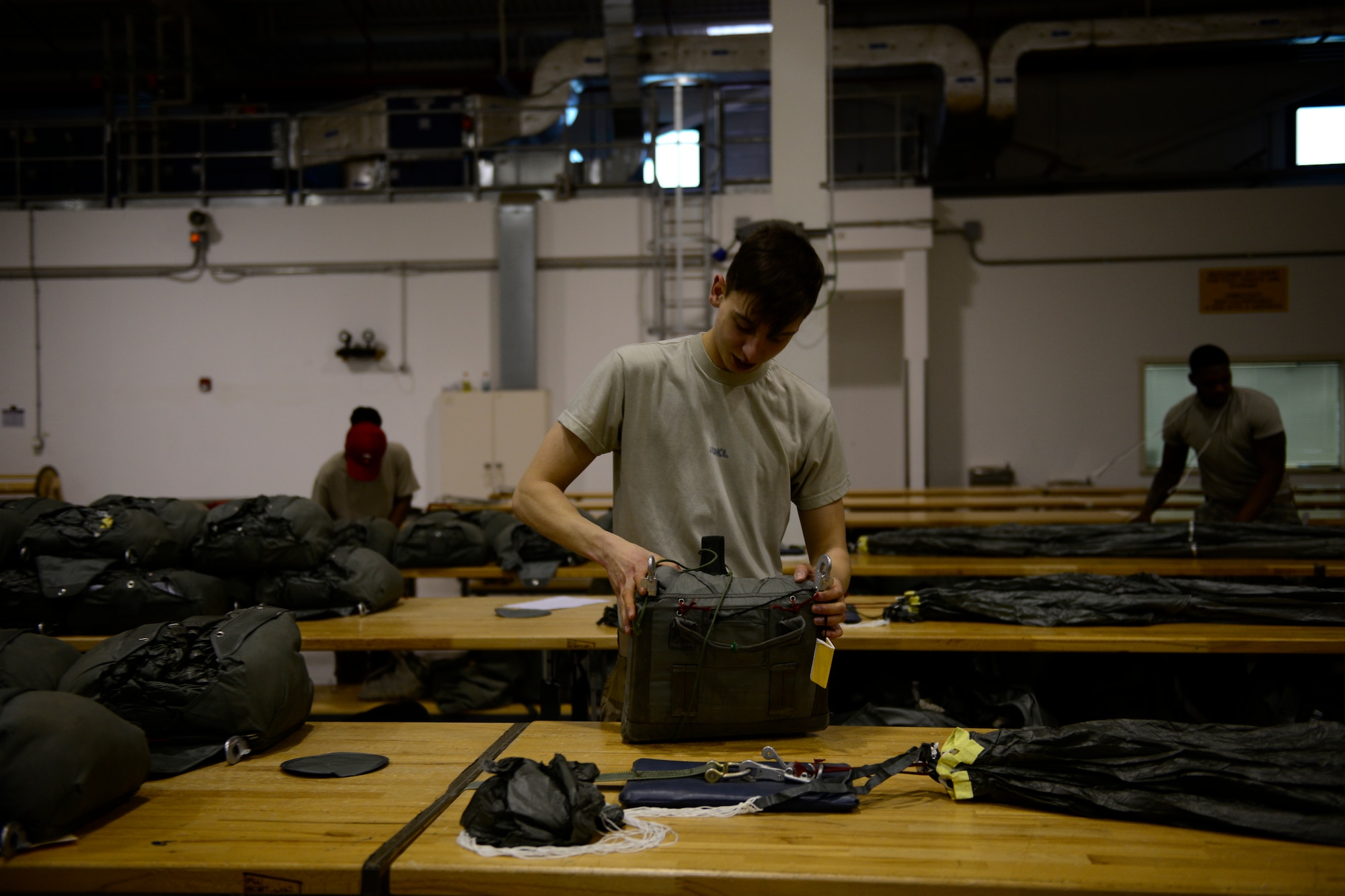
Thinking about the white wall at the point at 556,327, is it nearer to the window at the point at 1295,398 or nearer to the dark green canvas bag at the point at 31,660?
the window at the point at 1295,398

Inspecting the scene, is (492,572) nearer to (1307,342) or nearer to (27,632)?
(27,632)

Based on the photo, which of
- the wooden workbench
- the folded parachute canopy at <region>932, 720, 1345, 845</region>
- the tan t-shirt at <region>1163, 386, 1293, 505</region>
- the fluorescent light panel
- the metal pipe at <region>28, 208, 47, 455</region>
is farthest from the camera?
the fluorescent light panel

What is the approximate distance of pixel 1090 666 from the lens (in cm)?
271

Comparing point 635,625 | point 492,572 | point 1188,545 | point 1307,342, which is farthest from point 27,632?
point 1307,342

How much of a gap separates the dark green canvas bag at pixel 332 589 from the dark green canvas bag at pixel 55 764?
1.72 meters

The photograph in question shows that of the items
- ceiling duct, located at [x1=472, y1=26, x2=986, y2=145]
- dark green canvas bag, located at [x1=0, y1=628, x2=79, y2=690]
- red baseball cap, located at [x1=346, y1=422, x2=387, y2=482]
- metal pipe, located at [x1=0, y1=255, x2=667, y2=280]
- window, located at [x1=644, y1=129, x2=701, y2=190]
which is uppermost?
ceiling duct, located at [x1=472, y1=26, x2=986, y2=145]

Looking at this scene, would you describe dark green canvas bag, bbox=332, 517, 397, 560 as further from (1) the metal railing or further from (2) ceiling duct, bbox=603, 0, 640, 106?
(2) ceiling duct, bbox=603, 0, 640, 106

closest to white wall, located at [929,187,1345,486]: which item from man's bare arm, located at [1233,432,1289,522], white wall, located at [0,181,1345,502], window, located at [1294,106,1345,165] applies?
white wall, located at [0,181,1345,502]

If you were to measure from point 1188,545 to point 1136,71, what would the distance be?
682 centimetres

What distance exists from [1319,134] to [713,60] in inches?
236

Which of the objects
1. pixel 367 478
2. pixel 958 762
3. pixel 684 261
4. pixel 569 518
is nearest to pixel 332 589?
pixel 569 518

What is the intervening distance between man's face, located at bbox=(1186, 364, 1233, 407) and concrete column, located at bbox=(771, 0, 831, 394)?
70.9 inches

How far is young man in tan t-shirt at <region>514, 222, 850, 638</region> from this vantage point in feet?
5.24

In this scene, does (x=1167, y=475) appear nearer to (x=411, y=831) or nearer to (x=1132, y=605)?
(x=1132, y=605)
